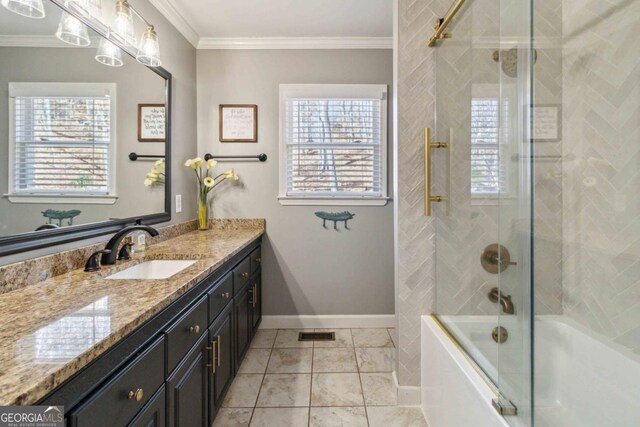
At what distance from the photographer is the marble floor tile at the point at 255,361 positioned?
210 centimetres

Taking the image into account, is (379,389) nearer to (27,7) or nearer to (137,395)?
(137,395)

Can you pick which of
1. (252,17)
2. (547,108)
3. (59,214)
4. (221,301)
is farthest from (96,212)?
(547,108)

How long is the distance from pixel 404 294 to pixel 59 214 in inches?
70.7

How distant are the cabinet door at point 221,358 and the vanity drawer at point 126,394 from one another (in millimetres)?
494

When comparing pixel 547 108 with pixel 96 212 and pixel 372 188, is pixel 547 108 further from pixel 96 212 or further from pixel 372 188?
pixel 96 212

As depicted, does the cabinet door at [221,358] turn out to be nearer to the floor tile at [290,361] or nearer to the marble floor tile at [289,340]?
the floor tile at [290,361]

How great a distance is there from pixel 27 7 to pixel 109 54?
0.44 meters

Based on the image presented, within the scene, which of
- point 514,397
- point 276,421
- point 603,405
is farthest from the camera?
point 276,421

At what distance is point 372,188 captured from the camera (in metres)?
2.70

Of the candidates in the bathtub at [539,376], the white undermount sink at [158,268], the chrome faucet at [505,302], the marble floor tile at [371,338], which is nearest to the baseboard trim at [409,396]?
the bathtub at [539,376]

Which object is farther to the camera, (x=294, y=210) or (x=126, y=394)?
(x=294, y=210)

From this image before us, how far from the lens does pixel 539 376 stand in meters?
1.21

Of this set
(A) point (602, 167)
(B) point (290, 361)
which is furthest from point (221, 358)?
(A) point (602, 167)

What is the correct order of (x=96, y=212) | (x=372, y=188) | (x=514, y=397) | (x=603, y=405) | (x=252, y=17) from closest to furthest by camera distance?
(x=514, y=397) → (x=603, y=405) → (x=96, y=212) → (x=252, y=17) → (x=372, y=188)
